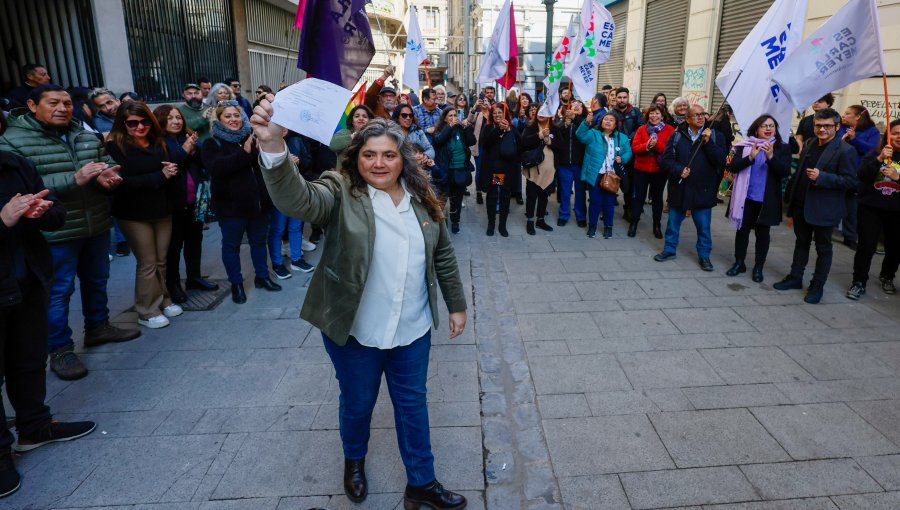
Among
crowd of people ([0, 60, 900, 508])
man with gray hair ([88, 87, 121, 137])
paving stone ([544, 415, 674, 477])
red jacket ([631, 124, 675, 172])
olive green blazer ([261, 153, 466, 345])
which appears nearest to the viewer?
olive green blazer ([261, 153, 466, 345])

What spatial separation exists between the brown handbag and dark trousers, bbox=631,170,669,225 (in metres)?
0.32

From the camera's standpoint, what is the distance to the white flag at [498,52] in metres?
8.07

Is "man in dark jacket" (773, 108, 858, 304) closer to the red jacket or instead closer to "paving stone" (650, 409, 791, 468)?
the red jacket

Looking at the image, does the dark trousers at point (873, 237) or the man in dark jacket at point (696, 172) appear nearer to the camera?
the dark trousers at point (873, 237)

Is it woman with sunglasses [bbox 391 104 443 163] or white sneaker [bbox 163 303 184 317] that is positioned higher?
woman with sunglasses [bbox 391 104 443 163]

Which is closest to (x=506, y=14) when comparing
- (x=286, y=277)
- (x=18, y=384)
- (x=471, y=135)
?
(x=471, y=135)

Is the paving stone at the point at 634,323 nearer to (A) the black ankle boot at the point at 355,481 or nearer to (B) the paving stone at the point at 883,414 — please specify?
(B) the paving stone at the point at 883,414

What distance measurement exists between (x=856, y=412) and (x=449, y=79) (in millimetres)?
50406

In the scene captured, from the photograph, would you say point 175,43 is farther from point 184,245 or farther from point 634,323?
point 634,323

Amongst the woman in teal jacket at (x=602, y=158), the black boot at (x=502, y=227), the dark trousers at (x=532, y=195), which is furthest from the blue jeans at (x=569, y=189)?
the black boot at (x=502, y=227)

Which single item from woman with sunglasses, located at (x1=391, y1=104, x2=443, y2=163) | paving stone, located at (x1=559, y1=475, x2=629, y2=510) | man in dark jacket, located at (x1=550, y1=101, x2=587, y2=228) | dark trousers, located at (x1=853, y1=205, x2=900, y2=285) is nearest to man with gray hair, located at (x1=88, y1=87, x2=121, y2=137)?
woman with sunglasses, located at (x1=391, y1=104, x2=443, y2=163)

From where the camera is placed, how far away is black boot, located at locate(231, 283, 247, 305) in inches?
228

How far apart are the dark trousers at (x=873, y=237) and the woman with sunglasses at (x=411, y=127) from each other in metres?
4.65

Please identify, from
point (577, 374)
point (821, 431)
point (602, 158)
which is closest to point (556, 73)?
point (602, 158)
